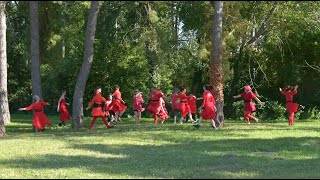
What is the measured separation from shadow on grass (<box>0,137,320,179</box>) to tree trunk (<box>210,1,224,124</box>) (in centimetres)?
535

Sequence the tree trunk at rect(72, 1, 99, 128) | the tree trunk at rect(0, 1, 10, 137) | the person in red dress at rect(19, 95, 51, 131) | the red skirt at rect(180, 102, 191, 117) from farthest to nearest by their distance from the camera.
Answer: the tree trunk at rect(0, 1, 10, 137)
the red skirt at rect(180, 102, 191, 117)
the tree trunk at rect(72, 1, 99, 128)
the person in red dress at rect(19, 95, 51, 131)

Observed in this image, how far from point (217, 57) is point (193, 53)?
15450 mm

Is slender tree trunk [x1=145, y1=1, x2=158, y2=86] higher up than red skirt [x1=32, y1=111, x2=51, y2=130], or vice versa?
slender tree trunk [x1=145, y1=1, x2=158, y2=86]

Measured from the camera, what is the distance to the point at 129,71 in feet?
118

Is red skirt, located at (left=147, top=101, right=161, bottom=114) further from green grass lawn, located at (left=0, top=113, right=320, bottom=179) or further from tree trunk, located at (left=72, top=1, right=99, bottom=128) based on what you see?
green grass lawn, located at (left=0, top=113, right=320, bottom=179)

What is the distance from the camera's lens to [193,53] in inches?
1446

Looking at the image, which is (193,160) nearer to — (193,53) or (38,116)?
(38,116)

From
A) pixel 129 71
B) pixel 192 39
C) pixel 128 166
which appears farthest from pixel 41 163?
pixel 192 39

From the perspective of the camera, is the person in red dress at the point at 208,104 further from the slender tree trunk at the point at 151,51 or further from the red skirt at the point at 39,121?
the red skirt at the point at 39,121

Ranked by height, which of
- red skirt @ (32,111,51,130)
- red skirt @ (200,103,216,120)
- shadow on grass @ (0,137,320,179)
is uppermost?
red skirt @ (200,103,216,120)

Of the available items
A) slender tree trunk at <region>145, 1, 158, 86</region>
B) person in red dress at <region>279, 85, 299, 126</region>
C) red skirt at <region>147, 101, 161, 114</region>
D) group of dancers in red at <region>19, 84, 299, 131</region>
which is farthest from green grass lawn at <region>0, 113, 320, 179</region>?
slender tree trunk at <region>145, 1, 158, 86</region>

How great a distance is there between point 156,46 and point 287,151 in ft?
53.0

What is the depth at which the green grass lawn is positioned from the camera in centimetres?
1091

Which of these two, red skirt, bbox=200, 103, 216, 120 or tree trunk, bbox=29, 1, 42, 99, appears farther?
tree trunk, bbox=29, 1, 42, 99
